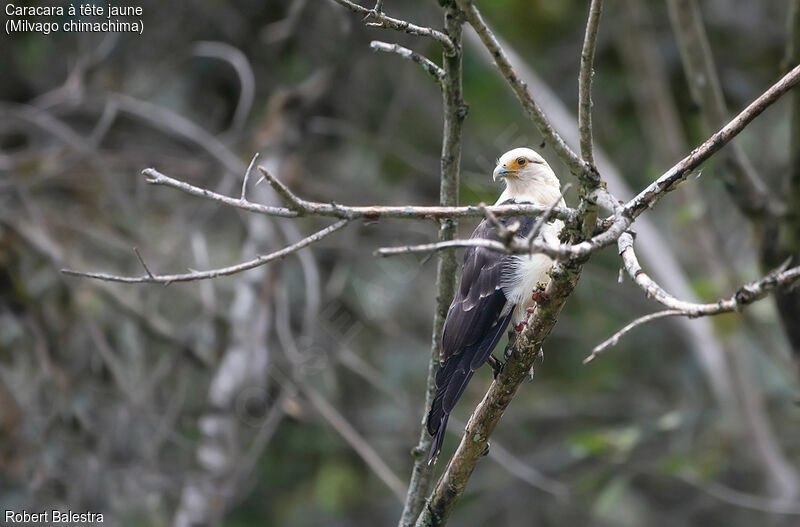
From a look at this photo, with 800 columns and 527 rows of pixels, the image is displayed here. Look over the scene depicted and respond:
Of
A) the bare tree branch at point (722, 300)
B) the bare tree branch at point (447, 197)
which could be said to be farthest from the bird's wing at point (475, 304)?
the bare tree branch at point (722, 300)

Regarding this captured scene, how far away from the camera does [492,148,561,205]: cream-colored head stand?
4.91 m

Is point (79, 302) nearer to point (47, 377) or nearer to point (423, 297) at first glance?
point (47, 377)

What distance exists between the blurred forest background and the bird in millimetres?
578

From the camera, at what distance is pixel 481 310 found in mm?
4023

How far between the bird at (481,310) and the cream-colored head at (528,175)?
0.47m

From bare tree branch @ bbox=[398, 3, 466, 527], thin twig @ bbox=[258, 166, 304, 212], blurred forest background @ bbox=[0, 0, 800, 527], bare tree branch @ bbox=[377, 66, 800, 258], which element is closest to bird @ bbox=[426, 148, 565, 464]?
bare tree branch @ bbox=[398, 3, 466, 527]

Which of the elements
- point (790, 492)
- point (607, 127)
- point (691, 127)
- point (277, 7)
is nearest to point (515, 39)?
point (607, 127)

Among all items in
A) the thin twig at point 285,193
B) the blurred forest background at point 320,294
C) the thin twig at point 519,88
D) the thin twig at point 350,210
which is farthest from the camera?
the blurred forest background at point 320,294

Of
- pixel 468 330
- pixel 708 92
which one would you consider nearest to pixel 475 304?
pixel 468 330

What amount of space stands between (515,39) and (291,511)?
18.8 feet

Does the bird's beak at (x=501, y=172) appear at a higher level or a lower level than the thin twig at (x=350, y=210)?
higher

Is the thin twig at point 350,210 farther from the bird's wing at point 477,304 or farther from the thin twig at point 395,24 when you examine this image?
the bird's wing at point 477,304

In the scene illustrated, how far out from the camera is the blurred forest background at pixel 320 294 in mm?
6441

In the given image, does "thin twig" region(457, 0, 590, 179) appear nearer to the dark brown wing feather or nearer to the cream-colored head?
the dark brown wing feather
